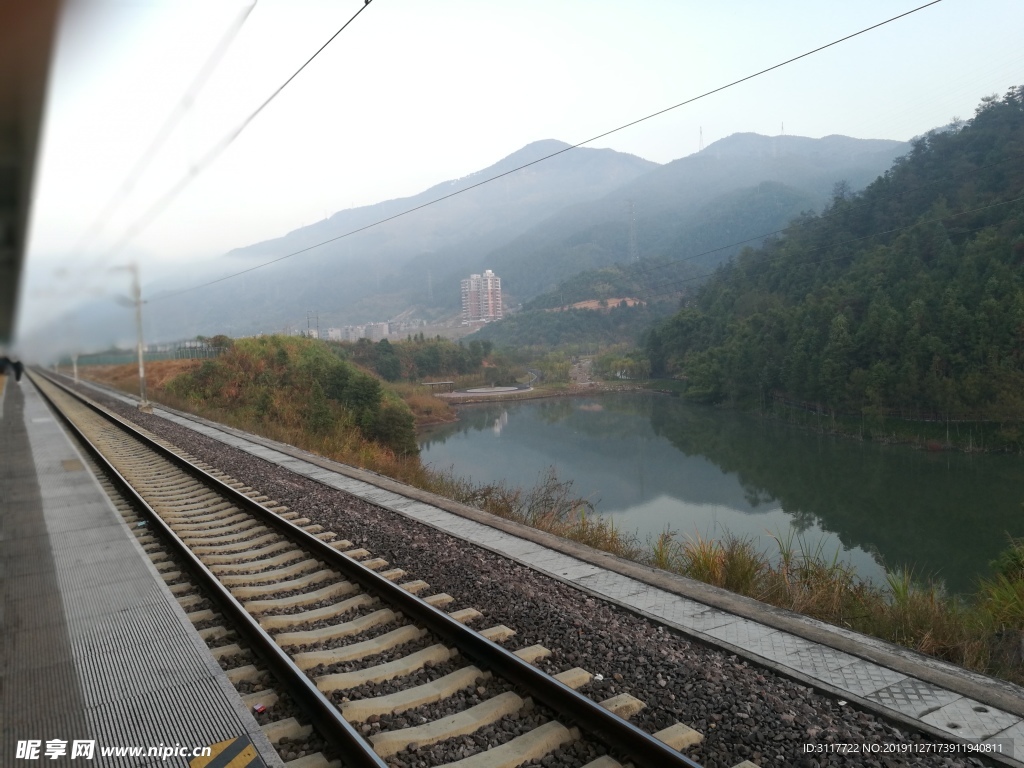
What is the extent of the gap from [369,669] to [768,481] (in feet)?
88.2

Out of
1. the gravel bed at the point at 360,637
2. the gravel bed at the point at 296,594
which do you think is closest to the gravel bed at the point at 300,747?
the gravel bed at the point at 360,637

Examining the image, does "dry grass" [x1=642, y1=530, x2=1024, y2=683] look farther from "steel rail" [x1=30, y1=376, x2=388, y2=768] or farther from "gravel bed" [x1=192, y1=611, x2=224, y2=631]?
"gravel bed" [x1=192, y1=611, x2=224, y2=631]

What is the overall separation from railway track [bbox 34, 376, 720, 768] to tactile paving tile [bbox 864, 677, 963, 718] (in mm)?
1159

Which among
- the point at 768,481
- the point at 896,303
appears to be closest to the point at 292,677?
the point at 768,481

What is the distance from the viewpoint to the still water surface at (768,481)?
715 inches

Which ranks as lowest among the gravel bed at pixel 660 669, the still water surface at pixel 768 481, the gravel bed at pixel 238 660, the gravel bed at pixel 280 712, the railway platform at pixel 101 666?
the still water surface at pixel 768 481

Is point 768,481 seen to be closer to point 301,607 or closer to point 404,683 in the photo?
point 301,607

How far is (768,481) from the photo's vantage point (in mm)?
28359

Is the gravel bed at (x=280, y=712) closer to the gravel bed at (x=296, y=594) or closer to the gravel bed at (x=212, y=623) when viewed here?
the gravel bed at (x=212, y=623)

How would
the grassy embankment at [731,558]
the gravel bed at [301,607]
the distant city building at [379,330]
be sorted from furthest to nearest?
1. the distant city building at [379,330]
2. the gravel bed at [301,607]
3. the grassy embankment at [731,558]

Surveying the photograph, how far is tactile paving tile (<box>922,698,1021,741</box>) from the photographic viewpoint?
10.9ft

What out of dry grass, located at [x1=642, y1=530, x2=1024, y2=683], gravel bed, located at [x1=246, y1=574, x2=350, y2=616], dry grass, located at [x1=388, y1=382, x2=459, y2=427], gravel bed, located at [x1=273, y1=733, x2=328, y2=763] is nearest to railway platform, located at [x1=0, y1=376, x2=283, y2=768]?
gravel bed, located at [x1=273, y1=733, x2=328, y2=763]

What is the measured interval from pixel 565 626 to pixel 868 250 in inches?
2847

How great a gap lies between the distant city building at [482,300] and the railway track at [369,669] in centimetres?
17962
